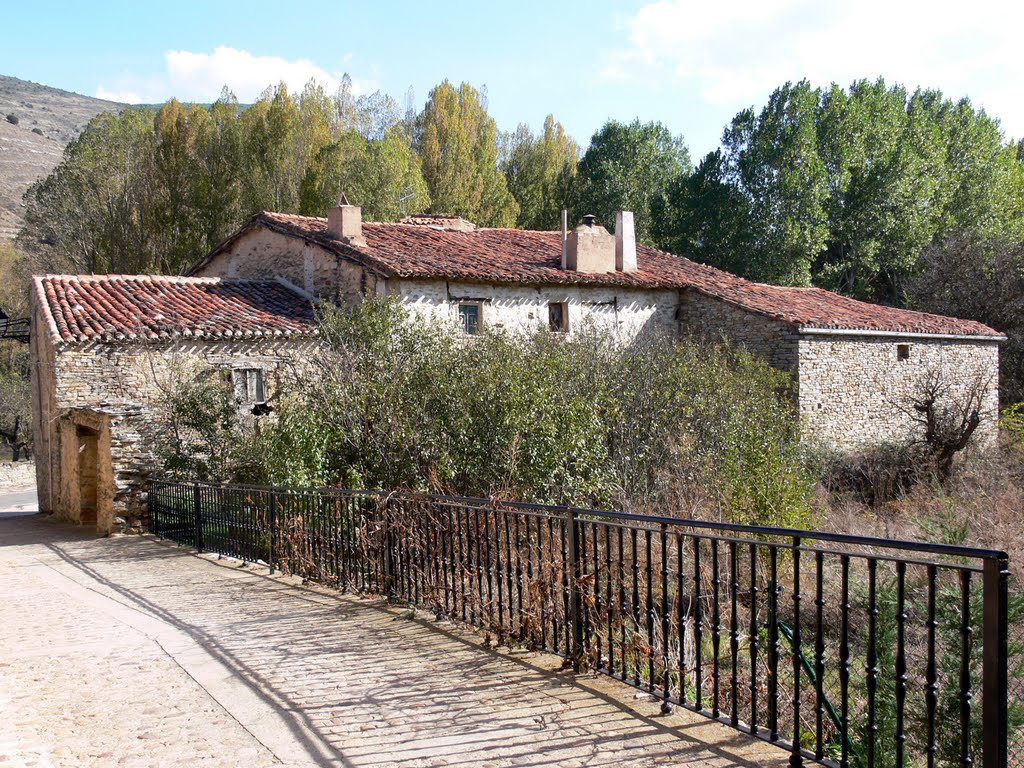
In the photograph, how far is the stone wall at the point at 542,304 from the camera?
17859 mm

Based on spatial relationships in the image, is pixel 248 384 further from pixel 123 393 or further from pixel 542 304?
pixel 542 304

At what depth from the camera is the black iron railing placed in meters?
3.53

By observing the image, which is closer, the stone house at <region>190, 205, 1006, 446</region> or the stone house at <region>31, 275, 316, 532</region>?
the stone house at <region>31, 275, 316, 532</region>

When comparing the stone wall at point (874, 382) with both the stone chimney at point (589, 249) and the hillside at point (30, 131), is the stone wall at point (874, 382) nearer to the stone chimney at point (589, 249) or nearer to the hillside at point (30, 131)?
the stone chimney at point (589, 249)

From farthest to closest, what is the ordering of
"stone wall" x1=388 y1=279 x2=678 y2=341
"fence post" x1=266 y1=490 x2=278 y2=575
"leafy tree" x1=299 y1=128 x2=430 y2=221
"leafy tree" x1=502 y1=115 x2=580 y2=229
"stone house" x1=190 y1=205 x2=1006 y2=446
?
"leafy tree" x1=502 y1=115 x2=580 y2=229, "leafy tree" x1=299 y1=128 x2=430 y2=221, "stone house" x1=190 y1=205 x2=1006 y2=446, "stone wall" x1=388 y1=279 x2=678 y2=341, "fence post" x1=266 y1=490 x2=278 y2=575

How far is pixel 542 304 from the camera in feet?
63.8

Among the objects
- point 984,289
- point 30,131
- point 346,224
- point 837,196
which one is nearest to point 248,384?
point 346,224

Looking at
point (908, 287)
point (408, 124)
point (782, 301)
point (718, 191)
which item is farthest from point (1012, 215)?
point (408, 124)

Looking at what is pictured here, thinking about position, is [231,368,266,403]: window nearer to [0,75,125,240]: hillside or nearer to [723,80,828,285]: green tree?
[723,80,828,285]: green tree

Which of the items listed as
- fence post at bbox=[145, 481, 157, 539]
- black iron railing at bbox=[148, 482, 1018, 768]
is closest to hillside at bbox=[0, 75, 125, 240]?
fence post at bbox=[145, 481, 157, 539]

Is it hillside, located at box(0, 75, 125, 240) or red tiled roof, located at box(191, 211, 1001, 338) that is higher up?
hillside, located at box(0, 75, 125, 240)

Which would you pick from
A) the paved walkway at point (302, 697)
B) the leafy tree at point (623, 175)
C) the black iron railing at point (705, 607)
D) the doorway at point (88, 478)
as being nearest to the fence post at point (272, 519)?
the black iron railing at point (705, 607)

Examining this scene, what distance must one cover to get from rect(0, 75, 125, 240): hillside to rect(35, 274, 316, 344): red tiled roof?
1487 inches

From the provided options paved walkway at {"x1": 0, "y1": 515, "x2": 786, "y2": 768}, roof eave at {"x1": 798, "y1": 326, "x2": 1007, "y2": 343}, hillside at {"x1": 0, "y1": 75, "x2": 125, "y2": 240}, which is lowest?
paved walkway at {"x1": 0, "y1": 515, "x2": 786, "y2": 768}
